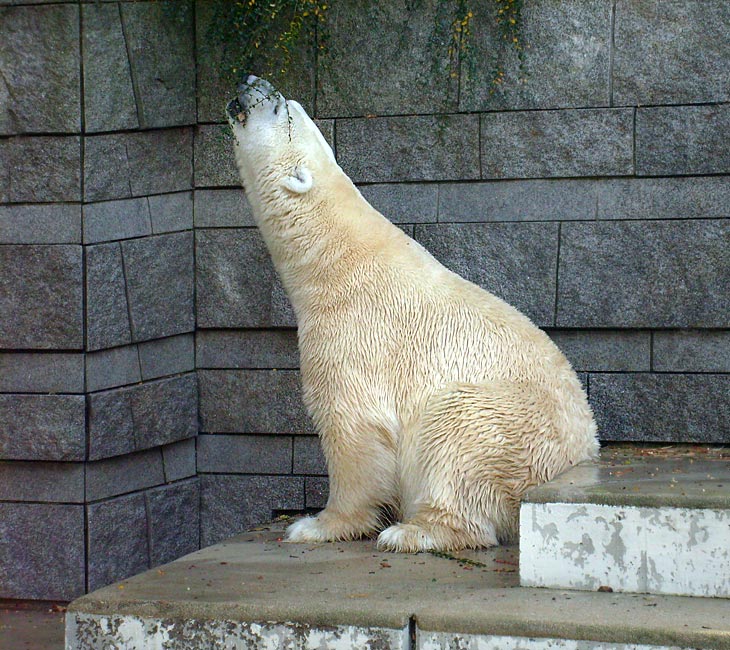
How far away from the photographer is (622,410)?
543 centimetres

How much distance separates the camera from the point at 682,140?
527cm

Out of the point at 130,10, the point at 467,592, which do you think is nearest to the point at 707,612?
the point at 467,592

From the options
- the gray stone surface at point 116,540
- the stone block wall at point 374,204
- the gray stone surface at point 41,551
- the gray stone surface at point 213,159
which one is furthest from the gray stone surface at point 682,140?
the gray stone surface at point 41,551

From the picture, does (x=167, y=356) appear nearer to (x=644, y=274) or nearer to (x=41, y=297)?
(x=41, y=297)

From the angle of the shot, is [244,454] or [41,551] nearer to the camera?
[41,551]

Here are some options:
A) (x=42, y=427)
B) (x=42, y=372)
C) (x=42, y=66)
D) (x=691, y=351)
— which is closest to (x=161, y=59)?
(x=42, y=66)

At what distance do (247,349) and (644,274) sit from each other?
206cm

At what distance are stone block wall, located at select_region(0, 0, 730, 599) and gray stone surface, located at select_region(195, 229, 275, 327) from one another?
0.06 m

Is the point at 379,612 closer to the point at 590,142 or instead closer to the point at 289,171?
the point at 289,171

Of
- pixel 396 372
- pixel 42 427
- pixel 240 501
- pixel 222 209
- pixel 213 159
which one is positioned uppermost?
pixel 213 159

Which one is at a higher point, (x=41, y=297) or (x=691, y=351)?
(x=41, y=297)

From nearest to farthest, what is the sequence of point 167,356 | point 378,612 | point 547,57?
point 378,612
point 547,57
point 167,356

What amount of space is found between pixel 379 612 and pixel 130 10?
332 centimetres

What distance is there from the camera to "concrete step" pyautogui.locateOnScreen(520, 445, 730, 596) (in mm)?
3521
